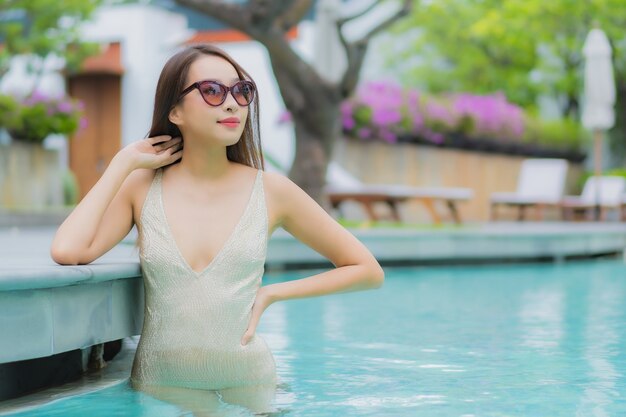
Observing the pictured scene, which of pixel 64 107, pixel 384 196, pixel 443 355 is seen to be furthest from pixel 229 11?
pixel 443 355

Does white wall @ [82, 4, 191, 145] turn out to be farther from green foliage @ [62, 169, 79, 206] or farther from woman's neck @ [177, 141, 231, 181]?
woman's neck @ [177, 141, 231, 181]

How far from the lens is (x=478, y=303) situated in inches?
266

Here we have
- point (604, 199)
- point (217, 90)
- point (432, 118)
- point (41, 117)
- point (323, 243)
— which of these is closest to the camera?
point (217, 90)

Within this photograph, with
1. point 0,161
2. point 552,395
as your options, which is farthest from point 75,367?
point 0,161

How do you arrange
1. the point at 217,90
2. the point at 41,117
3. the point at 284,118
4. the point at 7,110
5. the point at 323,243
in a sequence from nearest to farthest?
the point at 217,90, the point at 323,243, the point at 7,110, the point at 41,117, the point at 284,118

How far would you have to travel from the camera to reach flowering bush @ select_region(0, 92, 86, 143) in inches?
591

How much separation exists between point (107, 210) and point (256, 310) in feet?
1.85

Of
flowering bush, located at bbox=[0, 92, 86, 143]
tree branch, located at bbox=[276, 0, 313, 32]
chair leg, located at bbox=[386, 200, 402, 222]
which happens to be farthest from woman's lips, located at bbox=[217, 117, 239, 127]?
flowering bush, located at bbox=[0, 92, 86, 143]

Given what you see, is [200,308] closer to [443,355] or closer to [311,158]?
[443,355]

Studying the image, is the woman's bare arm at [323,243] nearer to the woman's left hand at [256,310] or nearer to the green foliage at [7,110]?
the woman's left hand at [256,310]

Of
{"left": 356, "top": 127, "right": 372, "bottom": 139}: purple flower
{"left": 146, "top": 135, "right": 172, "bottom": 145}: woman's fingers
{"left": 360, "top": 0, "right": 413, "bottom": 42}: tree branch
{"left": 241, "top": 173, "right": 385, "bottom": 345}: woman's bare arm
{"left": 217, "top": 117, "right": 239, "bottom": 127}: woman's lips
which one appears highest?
{"left": 360, "top": 0, "right": 413, "bottom": 42}: tree branch

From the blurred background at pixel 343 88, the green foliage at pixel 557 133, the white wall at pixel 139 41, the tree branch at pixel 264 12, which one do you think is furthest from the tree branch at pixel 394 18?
the green foliage at pixel 557 133

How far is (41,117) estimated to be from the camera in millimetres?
15078

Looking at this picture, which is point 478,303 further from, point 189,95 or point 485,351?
point 189,95
